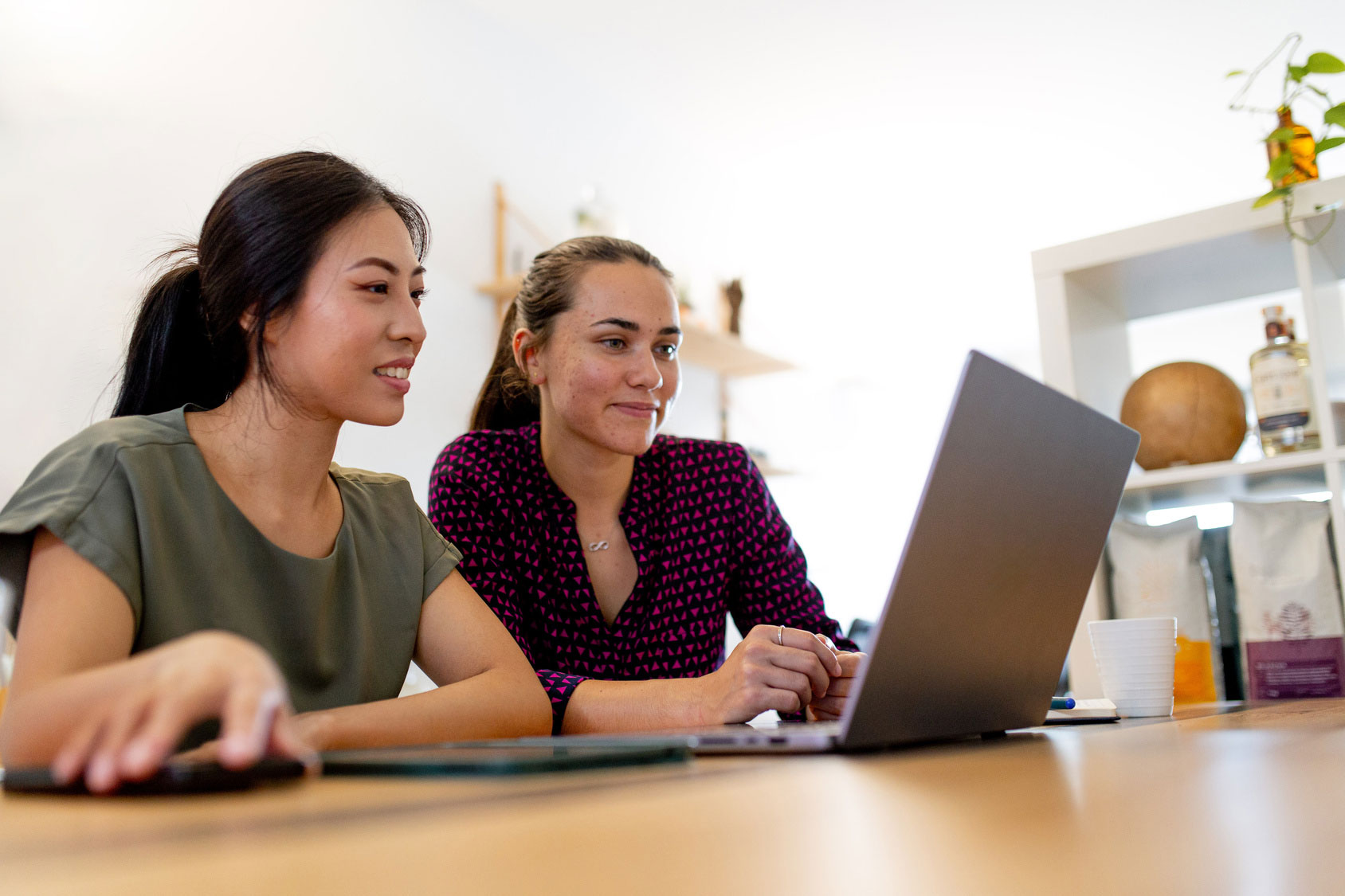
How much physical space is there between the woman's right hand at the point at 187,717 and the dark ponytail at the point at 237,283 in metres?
0.67

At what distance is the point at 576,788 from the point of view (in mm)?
390

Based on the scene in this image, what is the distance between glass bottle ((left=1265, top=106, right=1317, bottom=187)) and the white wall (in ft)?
6.74

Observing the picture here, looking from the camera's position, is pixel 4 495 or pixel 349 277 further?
pixel 4 495

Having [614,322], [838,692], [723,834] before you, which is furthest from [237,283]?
[723,834]

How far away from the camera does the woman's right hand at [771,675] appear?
92cm

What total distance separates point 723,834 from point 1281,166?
5.87 ft

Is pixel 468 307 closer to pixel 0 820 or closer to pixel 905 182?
pixel 905 182

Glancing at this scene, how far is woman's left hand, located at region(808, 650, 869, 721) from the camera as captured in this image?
1.05 meters

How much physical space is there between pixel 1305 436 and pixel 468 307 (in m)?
2.27

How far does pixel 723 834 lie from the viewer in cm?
30

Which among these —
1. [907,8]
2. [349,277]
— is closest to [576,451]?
[349,277]

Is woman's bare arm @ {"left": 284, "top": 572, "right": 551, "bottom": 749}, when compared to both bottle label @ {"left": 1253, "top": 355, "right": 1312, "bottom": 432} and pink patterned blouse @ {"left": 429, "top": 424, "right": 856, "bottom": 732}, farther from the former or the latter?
bottle label @ {"left": 1253, "top": 355, "right": 1312, "bottom": 432}

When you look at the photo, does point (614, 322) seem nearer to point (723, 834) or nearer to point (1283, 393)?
point (1283, 393)

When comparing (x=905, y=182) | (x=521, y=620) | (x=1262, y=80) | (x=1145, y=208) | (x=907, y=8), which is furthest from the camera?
(x=1145, y=208)
